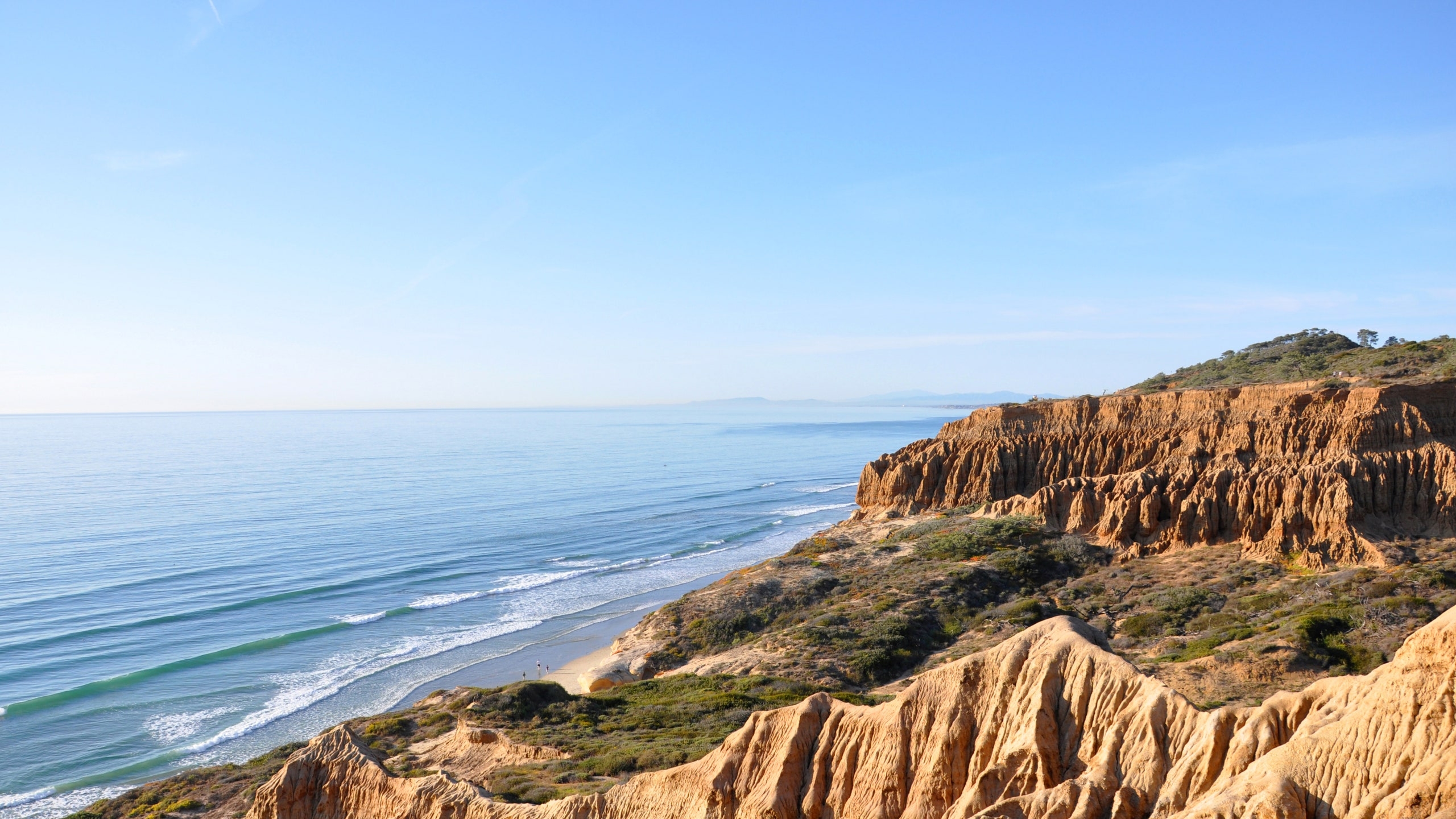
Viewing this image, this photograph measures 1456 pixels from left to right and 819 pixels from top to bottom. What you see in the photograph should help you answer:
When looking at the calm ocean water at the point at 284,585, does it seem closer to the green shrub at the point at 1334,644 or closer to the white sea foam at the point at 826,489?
the white sea foam at the point at 826,489

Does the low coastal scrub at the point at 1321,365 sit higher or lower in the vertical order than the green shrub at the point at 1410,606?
higher

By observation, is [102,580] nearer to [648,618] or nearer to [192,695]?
[192,695]

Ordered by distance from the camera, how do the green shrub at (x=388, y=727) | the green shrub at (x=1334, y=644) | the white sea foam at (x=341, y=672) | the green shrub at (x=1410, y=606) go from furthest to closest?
the white sea foam at (x=341, y=672) < the green shrub at (x=1410, y=606) < the green shrub at (x=388, y=727) < the green shrub at (x=1334, y=644)

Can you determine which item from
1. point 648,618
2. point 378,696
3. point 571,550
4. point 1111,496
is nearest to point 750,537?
point 571,550

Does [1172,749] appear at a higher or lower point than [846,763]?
higher

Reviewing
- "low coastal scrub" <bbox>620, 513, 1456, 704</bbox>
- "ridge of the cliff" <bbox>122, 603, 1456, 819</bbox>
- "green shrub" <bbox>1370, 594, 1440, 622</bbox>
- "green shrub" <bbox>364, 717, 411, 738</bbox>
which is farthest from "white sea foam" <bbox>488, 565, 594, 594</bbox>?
→ "green shrub" <bbox>1370, 594, 1440, 622</bbox>

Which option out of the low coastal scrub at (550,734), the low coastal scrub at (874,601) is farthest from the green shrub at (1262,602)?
the low coastal scrub at (550,734)

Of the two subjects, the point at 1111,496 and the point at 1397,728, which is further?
the point at 1111,496

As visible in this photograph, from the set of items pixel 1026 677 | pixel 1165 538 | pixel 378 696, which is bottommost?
pixel 378 696
